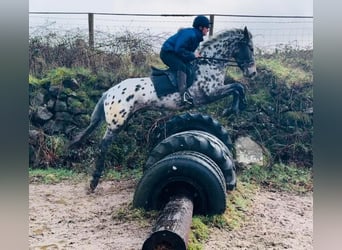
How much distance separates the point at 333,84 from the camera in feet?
14.0

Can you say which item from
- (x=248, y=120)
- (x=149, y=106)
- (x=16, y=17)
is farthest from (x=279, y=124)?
(x=16, y=17)

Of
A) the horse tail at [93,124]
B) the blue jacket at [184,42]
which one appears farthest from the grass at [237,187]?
the blue jacket at [184,42]

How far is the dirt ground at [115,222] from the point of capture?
4426 millimetres

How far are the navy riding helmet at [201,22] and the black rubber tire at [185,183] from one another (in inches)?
40.4

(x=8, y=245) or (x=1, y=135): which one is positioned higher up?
(x=1, y=135)

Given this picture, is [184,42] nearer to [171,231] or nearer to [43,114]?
[43,114]

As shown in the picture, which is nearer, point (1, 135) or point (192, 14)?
point (1, 135)

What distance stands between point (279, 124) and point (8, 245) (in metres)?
2.32

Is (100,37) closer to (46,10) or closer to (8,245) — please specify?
(46,10)

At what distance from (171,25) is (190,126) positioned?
83cm

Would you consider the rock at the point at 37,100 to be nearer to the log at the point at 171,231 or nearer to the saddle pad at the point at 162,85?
the saddle pad at the point at 162,85

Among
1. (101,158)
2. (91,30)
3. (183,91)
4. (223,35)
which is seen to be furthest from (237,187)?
(91,30)

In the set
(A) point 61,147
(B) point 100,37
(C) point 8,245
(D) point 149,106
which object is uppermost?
(B) point 100,37

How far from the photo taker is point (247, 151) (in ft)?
15.5
